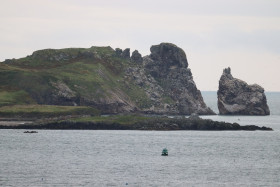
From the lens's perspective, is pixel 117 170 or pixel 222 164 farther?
pixel 222 164

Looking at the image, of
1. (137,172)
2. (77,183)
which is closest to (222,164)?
(137,172)

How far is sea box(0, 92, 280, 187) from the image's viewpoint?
98.3 metres

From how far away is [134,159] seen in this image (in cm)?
12725

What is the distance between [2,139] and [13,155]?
Result: 36346 millimetres

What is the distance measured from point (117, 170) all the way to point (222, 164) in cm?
2422

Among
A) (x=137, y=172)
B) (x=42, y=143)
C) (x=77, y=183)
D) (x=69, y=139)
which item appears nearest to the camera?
(x=77, y=183)

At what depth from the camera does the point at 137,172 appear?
107 m

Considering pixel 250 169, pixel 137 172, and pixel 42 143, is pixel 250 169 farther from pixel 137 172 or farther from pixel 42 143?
pixel 42 143

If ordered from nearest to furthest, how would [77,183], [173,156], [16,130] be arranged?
[77,183]
[173,156]
[16,130]

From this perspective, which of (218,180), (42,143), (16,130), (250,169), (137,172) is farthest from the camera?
(16,130)

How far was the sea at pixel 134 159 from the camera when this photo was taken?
323ft

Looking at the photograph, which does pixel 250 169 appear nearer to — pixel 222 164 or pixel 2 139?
pixel 222 164

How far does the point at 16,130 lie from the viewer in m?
193

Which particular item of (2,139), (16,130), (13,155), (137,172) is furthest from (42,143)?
(137,172)
